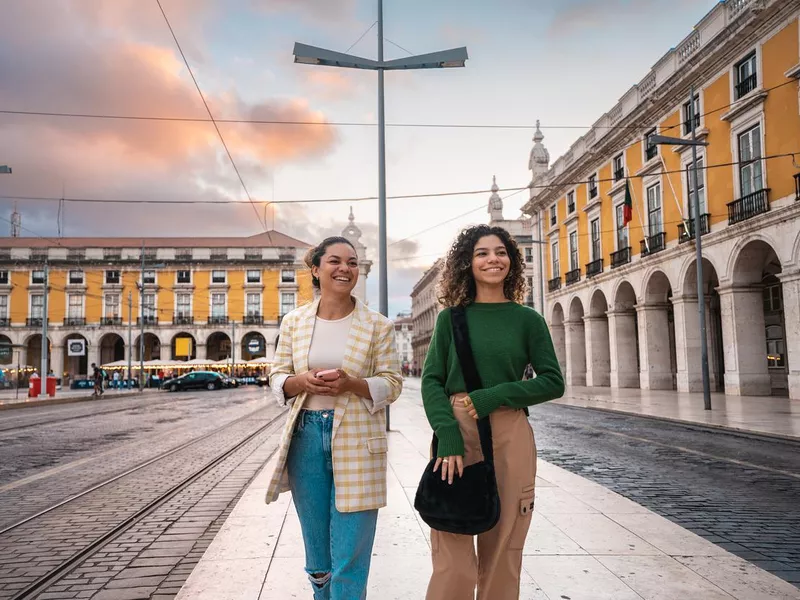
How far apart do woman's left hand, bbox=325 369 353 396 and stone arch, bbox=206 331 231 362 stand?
65.2 meters

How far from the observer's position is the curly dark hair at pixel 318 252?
3.14m

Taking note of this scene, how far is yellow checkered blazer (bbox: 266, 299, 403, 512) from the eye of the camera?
2789 mm

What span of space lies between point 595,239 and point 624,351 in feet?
20.8

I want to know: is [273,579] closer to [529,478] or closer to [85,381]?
[529,478]

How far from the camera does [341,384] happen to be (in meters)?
2.68

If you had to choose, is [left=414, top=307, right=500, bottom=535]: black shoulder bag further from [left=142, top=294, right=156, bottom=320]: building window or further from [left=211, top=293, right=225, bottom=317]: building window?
[left=142, top=294, right=156, bottom=320]: building window

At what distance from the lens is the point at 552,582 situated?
12.1 feet

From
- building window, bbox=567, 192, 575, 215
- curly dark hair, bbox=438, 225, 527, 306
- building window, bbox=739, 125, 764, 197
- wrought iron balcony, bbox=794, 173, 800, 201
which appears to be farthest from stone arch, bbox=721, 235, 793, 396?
curly dark hair, bbox=438, 225, 527, 306

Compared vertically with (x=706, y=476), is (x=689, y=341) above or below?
above

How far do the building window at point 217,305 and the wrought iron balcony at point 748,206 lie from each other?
5058 cm

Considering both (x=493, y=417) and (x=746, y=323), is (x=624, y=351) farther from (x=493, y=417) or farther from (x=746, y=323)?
(x=493, y=417)

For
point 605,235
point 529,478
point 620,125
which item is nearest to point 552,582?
point 529,478

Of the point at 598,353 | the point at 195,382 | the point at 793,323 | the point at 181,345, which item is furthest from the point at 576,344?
the point at 181,345

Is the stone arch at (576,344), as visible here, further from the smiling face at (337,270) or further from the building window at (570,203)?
the smiling face at (337,270)
